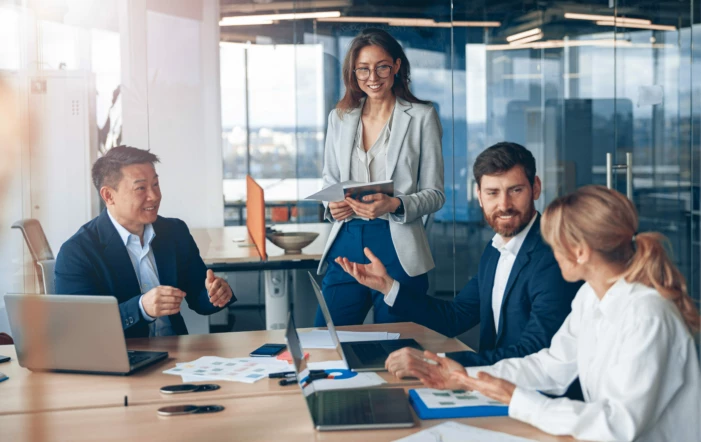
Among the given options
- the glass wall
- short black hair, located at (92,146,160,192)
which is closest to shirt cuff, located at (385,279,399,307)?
short black hair, located at (92,146,160,192)

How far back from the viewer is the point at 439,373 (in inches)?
63.1

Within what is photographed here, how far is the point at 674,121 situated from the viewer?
14.1 feet

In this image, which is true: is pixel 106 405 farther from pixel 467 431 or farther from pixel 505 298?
pixel 505 298

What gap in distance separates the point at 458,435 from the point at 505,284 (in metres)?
0.84

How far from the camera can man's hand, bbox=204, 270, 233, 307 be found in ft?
7.43

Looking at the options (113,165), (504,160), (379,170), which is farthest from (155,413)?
(379,170)

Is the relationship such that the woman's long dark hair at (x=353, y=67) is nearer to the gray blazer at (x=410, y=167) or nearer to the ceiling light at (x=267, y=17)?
the gray blazer at (x=410, y=167)

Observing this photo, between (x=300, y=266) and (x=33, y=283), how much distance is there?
10.5 feet

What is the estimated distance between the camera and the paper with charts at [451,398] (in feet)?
4.81

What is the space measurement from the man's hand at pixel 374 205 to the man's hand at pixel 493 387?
110 centimetres

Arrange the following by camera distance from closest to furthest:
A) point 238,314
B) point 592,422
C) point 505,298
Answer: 1. point 592,422
2. point 505,298
3. point 238,314

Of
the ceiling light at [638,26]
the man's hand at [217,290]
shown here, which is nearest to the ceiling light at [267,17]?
the ceiling light at [638,26]

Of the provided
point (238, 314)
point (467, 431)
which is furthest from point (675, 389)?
point (238, 314)

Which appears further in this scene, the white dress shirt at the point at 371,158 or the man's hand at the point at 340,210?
the white dress shirt at the point at 371,158
